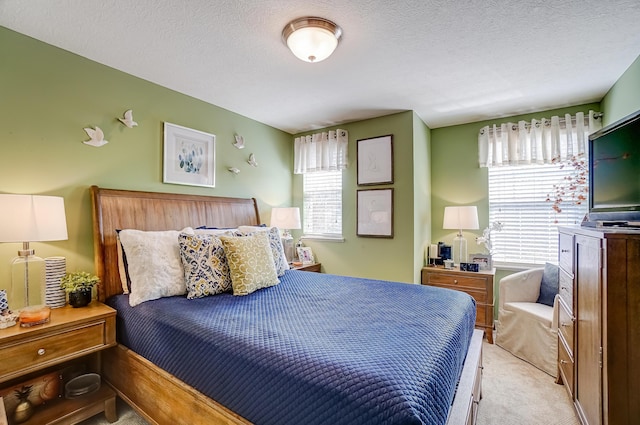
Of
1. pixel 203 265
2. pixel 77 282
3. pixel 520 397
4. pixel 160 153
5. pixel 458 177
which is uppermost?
pixel 160 153

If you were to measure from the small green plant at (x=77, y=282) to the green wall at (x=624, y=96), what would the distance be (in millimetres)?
4141

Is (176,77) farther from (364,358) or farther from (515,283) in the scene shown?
(515,283)

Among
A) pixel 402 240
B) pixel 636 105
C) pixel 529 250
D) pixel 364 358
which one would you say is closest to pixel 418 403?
pixel 364 358

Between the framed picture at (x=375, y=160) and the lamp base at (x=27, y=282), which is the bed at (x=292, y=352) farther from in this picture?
the framed picture at (x=375, y=160)

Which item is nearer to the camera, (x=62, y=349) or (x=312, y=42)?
(x=62, y=349)

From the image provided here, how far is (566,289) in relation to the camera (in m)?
2.15

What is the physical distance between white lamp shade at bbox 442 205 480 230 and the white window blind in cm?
44

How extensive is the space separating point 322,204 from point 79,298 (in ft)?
9.21

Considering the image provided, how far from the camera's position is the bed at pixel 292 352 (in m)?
1.04

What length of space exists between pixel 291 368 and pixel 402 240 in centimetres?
254

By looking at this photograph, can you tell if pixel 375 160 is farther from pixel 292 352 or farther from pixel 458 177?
pixel 292 352

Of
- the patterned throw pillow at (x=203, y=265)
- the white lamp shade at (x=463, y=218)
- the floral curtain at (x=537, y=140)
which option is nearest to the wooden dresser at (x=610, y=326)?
the white lamp shade at (x=463, y=218)

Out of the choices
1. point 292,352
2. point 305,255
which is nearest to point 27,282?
point 292,352

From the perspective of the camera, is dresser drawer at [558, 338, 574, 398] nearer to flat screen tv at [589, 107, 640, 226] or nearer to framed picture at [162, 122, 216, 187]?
flat screen tv at [589, 107, 640, 226]
